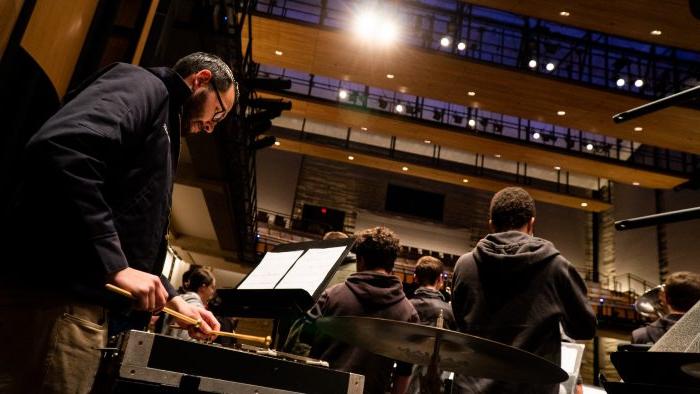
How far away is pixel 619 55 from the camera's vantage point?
13695 mm

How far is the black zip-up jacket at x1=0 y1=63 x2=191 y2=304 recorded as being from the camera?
117 centimetres

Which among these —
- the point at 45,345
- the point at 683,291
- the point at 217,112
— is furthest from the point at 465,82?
the point at 45,345

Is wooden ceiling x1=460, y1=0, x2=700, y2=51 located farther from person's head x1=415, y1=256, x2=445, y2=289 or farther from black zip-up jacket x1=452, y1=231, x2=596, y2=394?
black zip-up jacket x1=452, y1=231, x2=596, y2=394

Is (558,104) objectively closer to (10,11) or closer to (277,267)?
(277,267)

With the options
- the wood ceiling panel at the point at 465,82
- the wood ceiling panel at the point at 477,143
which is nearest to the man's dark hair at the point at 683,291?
the wood ceiling panel at the point at 465,82

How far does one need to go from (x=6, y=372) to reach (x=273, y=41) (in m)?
9.83

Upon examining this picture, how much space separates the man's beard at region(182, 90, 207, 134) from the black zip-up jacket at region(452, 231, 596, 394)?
133 cm

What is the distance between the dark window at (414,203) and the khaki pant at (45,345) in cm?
1577

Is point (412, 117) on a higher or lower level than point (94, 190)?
higher

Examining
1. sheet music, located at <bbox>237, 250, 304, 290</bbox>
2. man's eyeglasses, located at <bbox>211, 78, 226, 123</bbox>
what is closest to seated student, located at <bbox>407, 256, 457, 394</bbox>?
sheet music, located at <bbox>237, 250, 304, 290</bbox>

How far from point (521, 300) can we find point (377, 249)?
1.07 m

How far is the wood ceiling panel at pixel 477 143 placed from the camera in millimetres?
12797

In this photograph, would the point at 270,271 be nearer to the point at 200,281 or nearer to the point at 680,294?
the point at 680,294

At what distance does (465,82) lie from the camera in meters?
10.3
